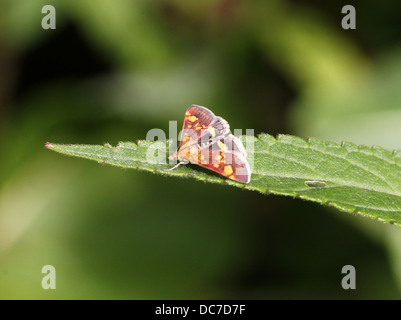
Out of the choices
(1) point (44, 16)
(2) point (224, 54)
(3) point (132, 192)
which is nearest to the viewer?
(1) point (44, 16)

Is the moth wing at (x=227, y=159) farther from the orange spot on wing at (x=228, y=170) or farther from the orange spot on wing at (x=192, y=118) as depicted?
the orange spot on wing at (x=192, y=118)

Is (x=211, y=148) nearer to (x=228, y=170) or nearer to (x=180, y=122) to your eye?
(x=228, y=170)

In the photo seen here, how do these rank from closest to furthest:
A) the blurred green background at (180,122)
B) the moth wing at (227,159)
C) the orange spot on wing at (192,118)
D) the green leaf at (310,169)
Answer: 1. the green leaf at (310,169)
2. the moth wing at (227,159)
3. the orange spot on wing at (192,118)
4. the blurred green background at (180,122)

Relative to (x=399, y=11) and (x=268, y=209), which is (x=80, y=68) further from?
(x=399, y=11)

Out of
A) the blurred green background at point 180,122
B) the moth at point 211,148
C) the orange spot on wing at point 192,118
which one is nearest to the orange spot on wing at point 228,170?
the moth at point 211,148

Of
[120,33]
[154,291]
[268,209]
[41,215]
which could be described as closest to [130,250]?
[154,291]
